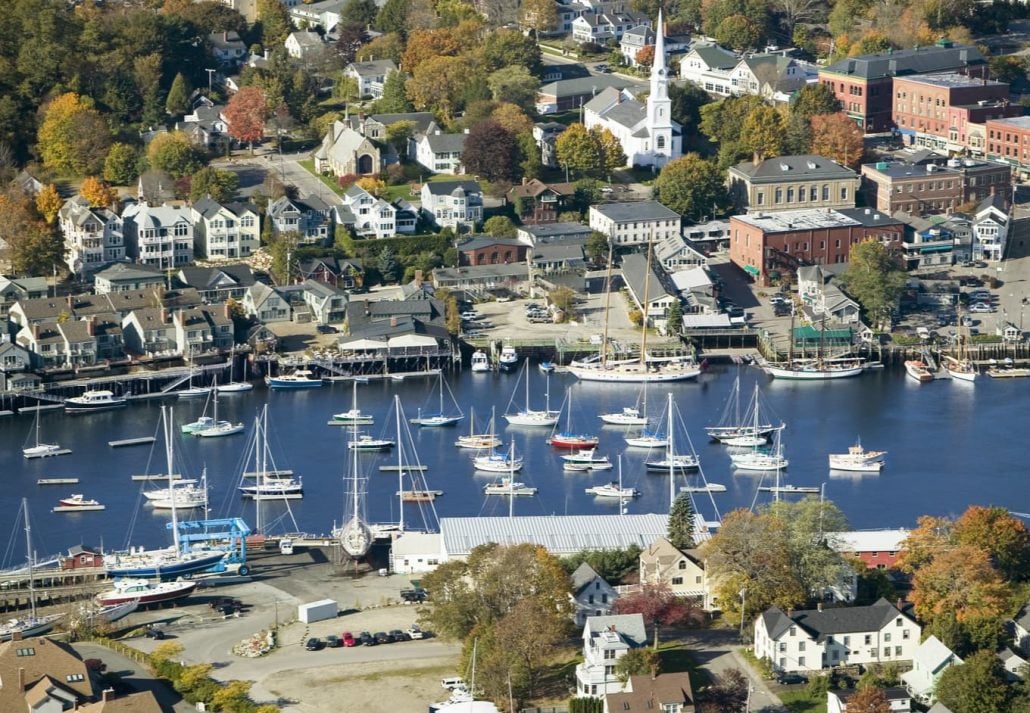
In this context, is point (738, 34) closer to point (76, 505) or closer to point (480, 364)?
point (480, 364)

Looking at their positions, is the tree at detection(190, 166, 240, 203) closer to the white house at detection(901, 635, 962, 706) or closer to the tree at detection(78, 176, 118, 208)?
the tree at detection(78, 176, 118, 208)

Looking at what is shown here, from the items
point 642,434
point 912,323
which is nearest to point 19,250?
point 642,434

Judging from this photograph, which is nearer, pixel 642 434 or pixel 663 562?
pixel 663 562

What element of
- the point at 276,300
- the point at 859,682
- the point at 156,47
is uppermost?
the point at 156,47

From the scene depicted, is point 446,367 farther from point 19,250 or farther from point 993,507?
point 993,507

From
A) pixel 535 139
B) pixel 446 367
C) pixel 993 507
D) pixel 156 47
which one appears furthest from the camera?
pixel 156 47
